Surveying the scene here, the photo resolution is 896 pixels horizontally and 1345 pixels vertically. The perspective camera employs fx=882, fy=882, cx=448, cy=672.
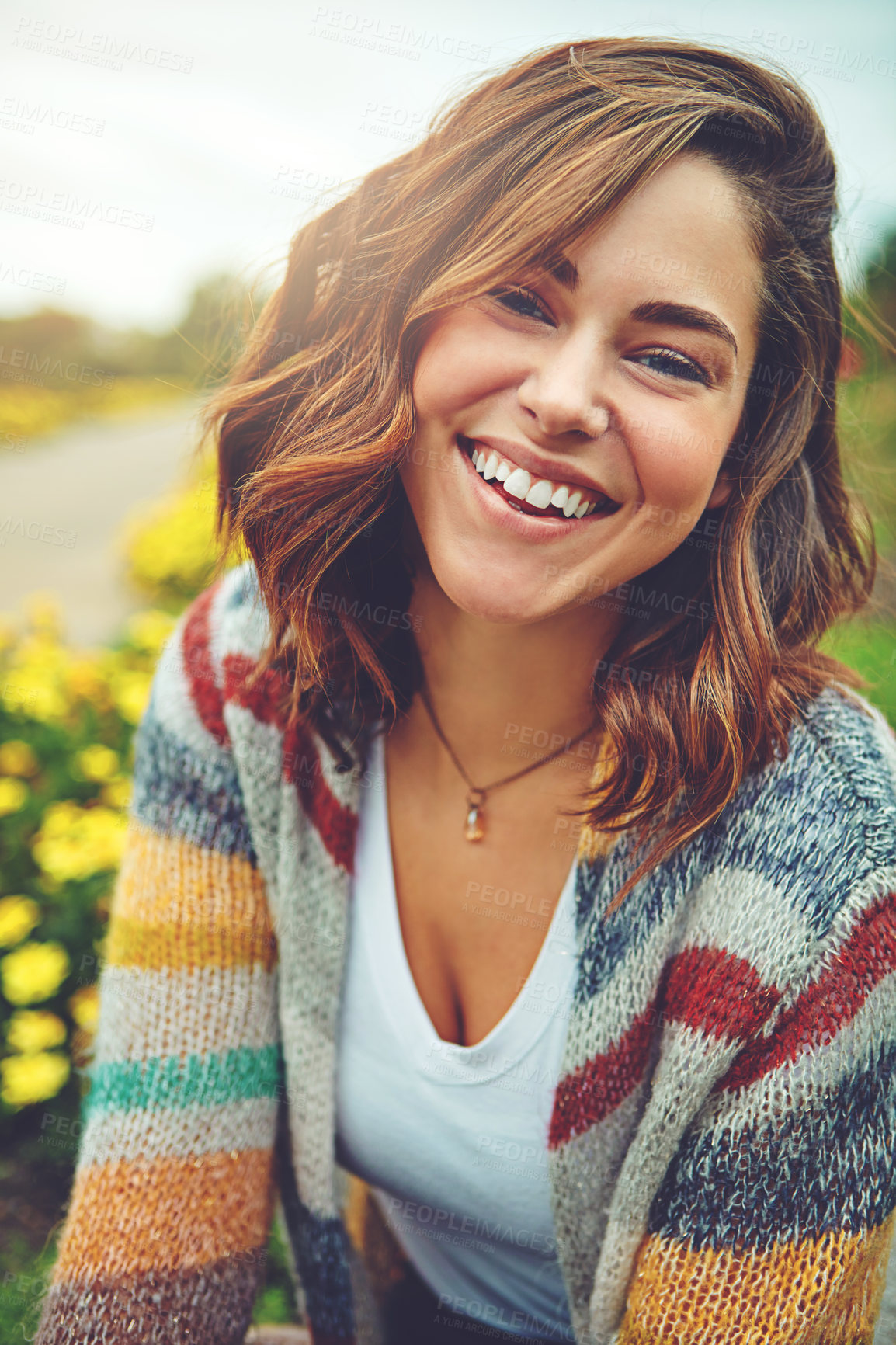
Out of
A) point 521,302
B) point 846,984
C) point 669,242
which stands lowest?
point 846,984

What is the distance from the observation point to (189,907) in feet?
4.87

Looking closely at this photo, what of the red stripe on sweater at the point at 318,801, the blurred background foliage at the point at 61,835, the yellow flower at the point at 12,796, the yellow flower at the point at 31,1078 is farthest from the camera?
the yellow flower at the point at 12,796

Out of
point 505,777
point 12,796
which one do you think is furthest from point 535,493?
point 12,796

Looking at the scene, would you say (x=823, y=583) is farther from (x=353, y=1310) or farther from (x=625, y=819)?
(x=353, y=1310)

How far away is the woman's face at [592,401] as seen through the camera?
1109 millimetres

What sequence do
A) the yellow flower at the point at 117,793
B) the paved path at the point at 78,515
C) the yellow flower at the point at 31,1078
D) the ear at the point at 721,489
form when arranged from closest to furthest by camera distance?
the ear at the point at 721,489 < the yellow flower at the point at 31,1078 < the yellow flower at the point at 117,793 < the paved path at the point at 78,515

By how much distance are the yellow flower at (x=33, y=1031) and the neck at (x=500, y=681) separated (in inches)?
55.4

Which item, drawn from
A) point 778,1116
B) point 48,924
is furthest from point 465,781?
point 48,924

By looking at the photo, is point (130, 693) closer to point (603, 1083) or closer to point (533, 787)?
point (533, 787)

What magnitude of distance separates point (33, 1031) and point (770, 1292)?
1801 mm

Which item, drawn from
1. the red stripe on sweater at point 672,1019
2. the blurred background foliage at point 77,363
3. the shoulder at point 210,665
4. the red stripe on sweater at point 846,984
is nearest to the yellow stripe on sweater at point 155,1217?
the red stripe on sweater at point 672,1019

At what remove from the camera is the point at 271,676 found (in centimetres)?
149

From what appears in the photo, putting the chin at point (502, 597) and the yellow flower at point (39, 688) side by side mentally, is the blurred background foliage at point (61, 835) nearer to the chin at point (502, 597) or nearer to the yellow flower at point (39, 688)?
the yellow flower at point (39, 688)

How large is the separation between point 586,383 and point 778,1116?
986mm
